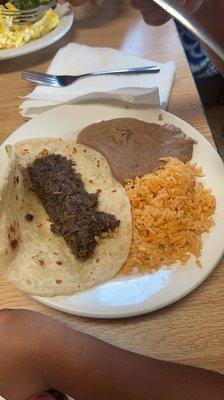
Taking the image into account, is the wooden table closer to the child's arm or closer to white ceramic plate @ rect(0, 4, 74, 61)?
the child's arm

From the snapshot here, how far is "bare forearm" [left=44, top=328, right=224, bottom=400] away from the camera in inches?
29.0

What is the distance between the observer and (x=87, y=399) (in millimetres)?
759

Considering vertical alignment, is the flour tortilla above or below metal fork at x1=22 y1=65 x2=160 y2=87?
below

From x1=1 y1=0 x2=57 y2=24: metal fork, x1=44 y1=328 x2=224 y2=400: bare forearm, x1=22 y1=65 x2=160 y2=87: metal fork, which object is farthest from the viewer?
x1=1 y1=0 x2=57 y2=24: metal fork

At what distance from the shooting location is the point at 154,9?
112 centimetres

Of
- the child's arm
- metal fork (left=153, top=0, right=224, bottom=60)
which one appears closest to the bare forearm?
the child's arm

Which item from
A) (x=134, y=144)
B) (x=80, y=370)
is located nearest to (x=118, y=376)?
(x=80, y=370)

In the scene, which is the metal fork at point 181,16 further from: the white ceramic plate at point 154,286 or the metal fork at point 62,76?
the metal fork at point 62,76

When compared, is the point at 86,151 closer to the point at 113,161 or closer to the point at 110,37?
the point at 113,161

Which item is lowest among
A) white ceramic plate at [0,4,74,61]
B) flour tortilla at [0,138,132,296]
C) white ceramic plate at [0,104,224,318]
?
white ceramic plate at [0,104,224,318]

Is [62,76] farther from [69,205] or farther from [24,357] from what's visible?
[24,357]

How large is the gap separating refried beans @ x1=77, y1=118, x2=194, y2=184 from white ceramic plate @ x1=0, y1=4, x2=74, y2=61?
1.15ft

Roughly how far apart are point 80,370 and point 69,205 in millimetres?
343

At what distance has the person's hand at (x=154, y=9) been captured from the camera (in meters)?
1.10
